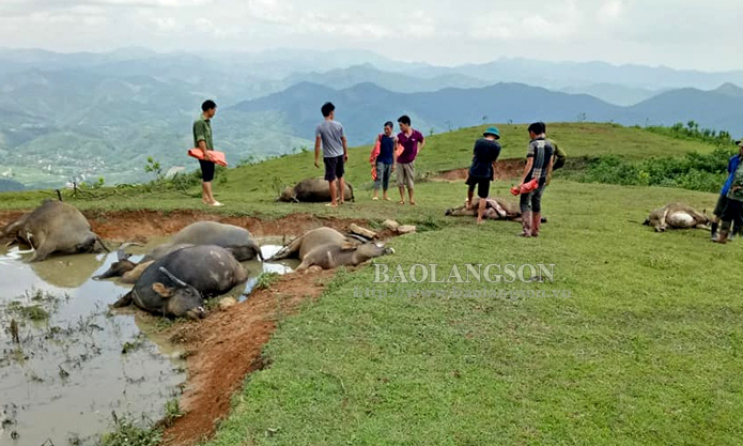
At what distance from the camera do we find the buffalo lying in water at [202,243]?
958cm

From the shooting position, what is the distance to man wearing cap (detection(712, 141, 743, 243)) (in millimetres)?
9742

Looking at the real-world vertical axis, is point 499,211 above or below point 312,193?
above

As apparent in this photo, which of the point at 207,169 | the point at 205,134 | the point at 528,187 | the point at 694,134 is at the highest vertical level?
the point at 694,134

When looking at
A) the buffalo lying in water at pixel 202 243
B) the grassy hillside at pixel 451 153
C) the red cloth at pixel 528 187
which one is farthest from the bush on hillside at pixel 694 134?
the buffalo lying in water at pixel 202 243

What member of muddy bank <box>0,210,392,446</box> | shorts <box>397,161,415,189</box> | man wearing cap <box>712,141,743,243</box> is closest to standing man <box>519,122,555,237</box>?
muddy bank <box>0,210,392,446</box>

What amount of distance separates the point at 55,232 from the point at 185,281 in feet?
13.4

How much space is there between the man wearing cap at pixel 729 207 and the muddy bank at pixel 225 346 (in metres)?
7.26

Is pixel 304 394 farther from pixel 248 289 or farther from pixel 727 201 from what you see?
pixel 727 201

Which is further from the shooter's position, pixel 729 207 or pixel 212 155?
pixel 212 155

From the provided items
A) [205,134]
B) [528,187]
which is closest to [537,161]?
[528,187]

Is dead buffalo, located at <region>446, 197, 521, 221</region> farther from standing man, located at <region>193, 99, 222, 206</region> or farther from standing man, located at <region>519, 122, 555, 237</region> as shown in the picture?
standing man, located at <region>193, 99, 222, 206</region>

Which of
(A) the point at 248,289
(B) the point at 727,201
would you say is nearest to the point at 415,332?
(A) the point at 248,289

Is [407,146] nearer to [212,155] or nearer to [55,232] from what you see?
[212,155]

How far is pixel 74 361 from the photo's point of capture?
664 centimetres
